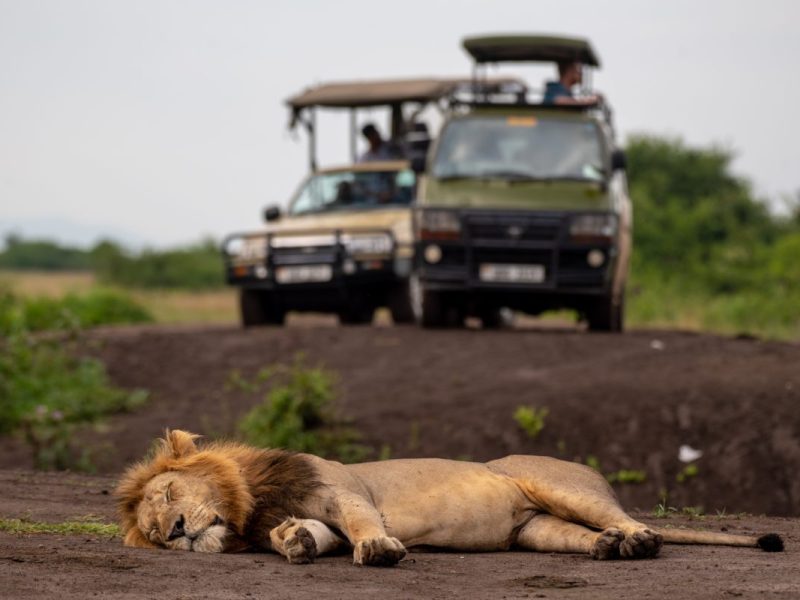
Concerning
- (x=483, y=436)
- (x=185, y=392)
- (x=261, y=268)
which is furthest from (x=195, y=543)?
(x=261, y=268)

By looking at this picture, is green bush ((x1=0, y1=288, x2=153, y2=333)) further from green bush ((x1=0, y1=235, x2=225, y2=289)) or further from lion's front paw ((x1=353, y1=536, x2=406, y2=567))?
green bush ((x1=0, y1=235, x2=225, y2=289))

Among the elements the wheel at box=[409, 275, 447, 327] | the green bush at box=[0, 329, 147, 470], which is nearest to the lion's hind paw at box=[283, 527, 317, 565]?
the green bush at box=[0, 329, 147, 470]

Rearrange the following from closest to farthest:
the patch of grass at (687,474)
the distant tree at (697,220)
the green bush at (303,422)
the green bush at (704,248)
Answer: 1. the patch of grass at (687,474)
2. the green bush at (303,422)
3. the green bush at (704,248)
4. the distant tree at (697,220)

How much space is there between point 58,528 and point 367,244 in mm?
9714

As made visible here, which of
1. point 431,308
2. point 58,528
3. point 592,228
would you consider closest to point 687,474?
point 592,228

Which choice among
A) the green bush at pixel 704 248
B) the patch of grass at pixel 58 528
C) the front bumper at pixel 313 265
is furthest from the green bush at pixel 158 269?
the patch of grass at pixel 58 528

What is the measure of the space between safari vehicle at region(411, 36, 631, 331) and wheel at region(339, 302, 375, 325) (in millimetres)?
1494

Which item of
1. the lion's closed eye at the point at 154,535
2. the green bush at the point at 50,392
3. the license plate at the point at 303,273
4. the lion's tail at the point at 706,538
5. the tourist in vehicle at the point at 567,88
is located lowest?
the green bush at the point at 50,392

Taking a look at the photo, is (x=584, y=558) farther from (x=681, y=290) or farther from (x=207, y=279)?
(x=207, y=279)

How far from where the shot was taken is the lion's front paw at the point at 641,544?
5.18 m

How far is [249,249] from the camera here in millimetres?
15430

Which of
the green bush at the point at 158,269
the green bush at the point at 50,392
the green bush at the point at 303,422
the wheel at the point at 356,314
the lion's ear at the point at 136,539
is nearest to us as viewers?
the lion's ear at the point at 136,539

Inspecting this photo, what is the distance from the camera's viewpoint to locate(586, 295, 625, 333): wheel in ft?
47.1

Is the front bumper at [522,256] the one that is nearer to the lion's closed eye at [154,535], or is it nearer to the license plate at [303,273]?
the license plate at [303,273]
